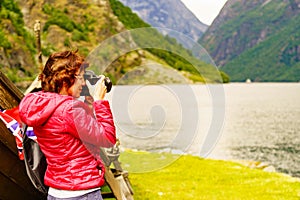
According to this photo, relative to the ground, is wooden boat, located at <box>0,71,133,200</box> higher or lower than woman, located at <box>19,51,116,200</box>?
lower

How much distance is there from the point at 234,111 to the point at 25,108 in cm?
7915

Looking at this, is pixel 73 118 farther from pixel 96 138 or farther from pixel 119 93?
pixel 119 93

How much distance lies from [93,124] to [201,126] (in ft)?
5.24

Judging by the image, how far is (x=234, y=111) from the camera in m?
81.2

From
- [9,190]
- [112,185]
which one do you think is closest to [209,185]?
[112,185]

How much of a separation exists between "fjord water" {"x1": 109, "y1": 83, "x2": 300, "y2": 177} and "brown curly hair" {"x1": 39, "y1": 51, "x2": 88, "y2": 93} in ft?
2.18

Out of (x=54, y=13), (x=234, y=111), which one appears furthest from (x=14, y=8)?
(x=234, y=111)

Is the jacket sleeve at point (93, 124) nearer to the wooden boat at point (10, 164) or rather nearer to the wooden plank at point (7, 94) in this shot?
the wooden boat at point (10, 164)

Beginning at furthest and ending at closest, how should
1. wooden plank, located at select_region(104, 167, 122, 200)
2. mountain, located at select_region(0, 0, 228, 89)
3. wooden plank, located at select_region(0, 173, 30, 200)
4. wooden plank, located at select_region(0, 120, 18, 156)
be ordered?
wooden plank, located at select_region(104, 167, 122, 200) < wooden plank, located at select_region(0, 173, 30, 200) < wooden plank, located at select_region(0, 120, 18, 156) < mountain, located at select_region(0, 0, 228, 89)

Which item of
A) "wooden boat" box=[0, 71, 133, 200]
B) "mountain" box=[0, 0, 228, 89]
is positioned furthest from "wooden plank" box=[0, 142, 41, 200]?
"mountain" box=[0, 0, 228, 89]

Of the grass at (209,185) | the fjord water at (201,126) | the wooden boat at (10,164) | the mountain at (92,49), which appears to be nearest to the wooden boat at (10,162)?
the wooden boat at (10,164)

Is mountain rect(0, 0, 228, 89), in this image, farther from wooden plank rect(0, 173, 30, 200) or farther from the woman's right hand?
wooden plank rect(0, 173, 30, 200)

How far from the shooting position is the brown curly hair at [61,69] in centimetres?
374

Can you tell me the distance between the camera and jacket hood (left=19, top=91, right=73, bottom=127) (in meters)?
3.68
